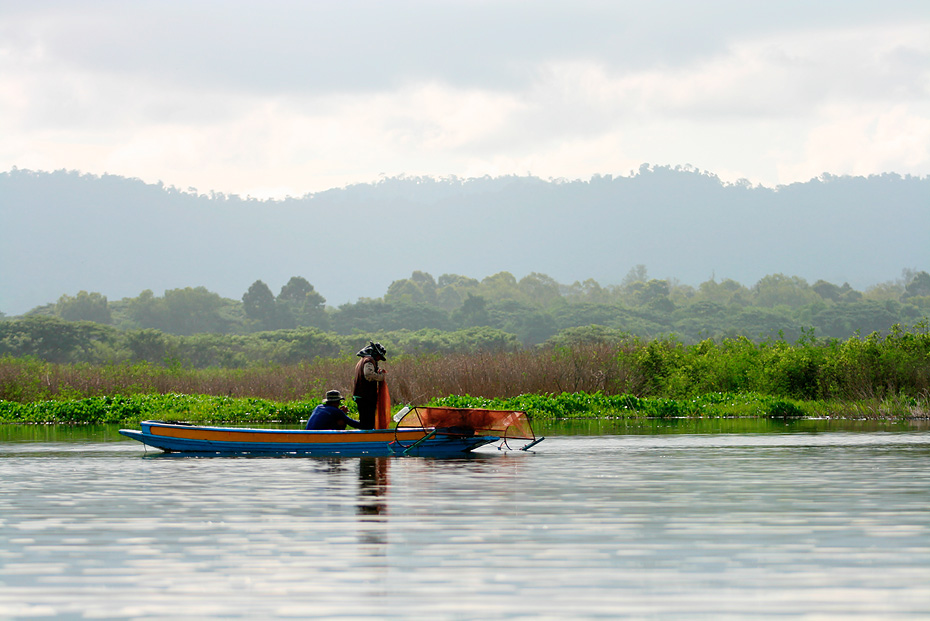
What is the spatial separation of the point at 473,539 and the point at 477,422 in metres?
10.5

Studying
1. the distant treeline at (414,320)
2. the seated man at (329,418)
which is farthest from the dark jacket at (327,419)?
the distant treeline at (414,320)

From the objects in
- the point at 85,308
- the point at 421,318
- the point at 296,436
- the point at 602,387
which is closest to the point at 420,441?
the point at 296,436

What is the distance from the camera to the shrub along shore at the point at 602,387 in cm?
3447

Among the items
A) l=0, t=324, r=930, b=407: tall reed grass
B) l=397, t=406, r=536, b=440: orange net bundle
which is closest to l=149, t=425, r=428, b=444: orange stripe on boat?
l=397, t=406, r=536, b=440: orange net bundle

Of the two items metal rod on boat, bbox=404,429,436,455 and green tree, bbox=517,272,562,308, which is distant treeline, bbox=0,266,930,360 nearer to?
green tree, bbox=517,272,562,308

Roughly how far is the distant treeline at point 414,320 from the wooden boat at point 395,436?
3201 inches

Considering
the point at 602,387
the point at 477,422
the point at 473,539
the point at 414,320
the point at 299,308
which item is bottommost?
the point at 473,539

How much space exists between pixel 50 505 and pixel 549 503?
241 inches

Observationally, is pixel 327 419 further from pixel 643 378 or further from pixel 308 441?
pixel 643 378

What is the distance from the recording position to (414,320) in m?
143

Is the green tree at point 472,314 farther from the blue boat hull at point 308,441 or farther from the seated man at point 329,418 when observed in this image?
the seated man at point 329,418

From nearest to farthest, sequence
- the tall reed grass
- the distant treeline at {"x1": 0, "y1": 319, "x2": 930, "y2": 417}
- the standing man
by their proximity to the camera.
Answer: the standing man < the distant treeline at {"x1": 0, "y1": 319, "x2": 930, "y2": 417} < the tall reed grass

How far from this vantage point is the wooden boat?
21.6m

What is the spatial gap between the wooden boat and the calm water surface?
0.91 meters
